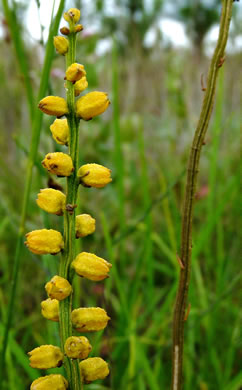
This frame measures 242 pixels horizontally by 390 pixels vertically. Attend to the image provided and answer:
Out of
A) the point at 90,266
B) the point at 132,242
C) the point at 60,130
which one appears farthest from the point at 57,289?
the point at 132,242

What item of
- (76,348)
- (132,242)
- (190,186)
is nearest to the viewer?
(76,348)

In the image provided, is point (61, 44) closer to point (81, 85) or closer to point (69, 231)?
point (81, 85)

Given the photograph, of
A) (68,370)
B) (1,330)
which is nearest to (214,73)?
(68,370)

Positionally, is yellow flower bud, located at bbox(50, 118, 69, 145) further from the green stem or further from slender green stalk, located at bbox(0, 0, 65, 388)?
slender green stalk, located at bbox(0, 0, 65, 388)

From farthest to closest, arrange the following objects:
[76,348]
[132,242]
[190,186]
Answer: [132,242] < [190,186] < [76,348]

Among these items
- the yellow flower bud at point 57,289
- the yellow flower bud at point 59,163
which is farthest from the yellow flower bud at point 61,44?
the yellow flower bud at point 57,289

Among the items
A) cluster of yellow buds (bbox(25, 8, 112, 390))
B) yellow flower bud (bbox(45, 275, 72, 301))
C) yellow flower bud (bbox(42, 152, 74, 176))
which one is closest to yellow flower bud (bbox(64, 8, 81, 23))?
cluster of yellow buds (bbox(25, 8, 112, 390))
